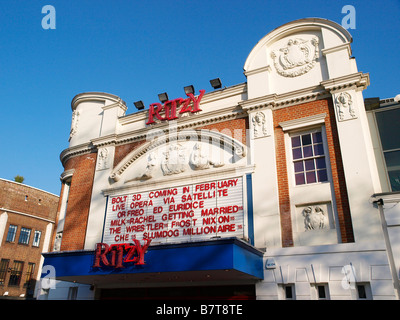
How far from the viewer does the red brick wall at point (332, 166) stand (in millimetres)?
11625

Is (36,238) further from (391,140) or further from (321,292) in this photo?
(391,140)

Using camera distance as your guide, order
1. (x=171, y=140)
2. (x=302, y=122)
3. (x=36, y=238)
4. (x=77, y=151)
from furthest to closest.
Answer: (x=36, y=238)
(x=77, y=151)
(x=171, y=140)
(x=302, y=122)

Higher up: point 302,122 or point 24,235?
point 24,235

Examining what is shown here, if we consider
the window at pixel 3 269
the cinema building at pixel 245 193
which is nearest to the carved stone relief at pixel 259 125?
the cinema building at pixel 245 193

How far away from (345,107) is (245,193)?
A: 4.63m

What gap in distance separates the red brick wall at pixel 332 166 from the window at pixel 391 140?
1.85m

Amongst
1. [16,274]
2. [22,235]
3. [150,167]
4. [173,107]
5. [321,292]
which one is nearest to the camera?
[321,292]

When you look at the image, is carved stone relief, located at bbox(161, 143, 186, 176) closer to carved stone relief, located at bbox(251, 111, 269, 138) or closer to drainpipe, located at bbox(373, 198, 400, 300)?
carved stone relief, located at bbox(251, 111, 269, 138)

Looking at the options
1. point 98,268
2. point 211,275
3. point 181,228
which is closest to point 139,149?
point 181,228

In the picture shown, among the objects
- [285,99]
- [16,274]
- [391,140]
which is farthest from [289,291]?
[16,274]

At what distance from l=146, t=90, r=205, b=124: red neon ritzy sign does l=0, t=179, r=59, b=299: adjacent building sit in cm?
2044

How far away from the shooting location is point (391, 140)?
13047 millimetres
